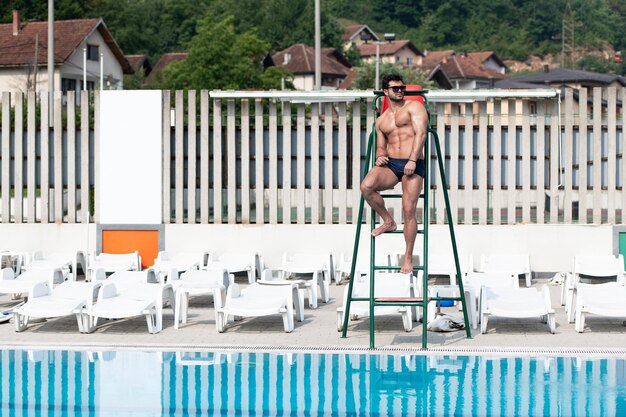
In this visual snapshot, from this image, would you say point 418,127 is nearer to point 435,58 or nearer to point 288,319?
point 288,319

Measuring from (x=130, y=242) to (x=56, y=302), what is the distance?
7230 millimetres

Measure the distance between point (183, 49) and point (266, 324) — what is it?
101m

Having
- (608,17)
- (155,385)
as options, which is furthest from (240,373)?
(608,17)

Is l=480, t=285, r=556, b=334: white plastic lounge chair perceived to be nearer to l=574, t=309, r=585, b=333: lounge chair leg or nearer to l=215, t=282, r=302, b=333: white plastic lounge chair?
l=574, t=309, r=585, b=333: lounge chair leg

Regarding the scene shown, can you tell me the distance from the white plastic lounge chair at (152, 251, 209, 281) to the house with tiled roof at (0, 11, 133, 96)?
125 feet

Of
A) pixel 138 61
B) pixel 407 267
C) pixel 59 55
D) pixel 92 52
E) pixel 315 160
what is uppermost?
pixel 138 61

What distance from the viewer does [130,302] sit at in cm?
1550

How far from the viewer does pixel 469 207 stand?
22156 millimetres

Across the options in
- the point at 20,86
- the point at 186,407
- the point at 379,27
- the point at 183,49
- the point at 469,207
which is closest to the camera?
the point at 186,407

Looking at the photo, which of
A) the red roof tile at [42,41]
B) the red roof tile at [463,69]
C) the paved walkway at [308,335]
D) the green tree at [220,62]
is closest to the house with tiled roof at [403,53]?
the red roof tile at [463,69]

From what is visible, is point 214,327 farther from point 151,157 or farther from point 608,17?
point 608,17

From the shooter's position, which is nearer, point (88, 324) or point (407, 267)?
point (407, 267)

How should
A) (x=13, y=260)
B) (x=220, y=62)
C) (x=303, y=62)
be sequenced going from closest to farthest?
(x=13, y=260), (x=220, y=62), (x=303, y=62)

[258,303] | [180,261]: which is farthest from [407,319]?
[180,261]
